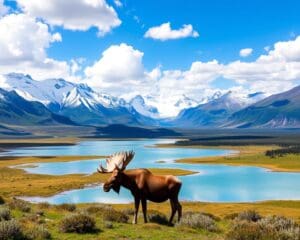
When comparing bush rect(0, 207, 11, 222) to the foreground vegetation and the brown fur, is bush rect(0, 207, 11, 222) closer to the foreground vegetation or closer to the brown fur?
the foreground vegetation

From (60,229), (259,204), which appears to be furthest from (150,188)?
(259,204)

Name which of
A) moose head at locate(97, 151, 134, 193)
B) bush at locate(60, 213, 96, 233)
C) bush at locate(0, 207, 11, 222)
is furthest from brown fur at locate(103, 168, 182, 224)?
bush at locate(0, 207, 11, 222)

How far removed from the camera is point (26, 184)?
92.9 meters

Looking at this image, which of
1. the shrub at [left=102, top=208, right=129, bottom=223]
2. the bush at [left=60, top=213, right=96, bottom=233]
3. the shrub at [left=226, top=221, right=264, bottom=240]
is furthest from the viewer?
the shrub at [left=102, top=208, right=129, bottom=223]

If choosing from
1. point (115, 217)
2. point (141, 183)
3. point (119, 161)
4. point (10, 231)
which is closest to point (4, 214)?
point (10, 231)

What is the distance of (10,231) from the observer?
16.8m

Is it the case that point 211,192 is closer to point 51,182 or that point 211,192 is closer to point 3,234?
point 51,182

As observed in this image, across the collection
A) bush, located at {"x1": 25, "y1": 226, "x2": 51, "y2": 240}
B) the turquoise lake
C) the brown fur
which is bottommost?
the turquoise lake

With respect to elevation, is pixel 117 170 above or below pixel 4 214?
above

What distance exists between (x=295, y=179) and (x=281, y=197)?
3004cm

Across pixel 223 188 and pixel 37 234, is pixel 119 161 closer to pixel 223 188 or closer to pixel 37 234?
pixel 37 234

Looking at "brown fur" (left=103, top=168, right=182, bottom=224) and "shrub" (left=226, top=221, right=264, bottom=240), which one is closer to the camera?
"shrub" (left=226, top=221, right=264, bottom=240)

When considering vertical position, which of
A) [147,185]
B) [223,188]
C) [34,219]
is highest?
[147,185]

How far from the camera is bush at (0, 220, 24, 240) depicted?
16.6 meters
